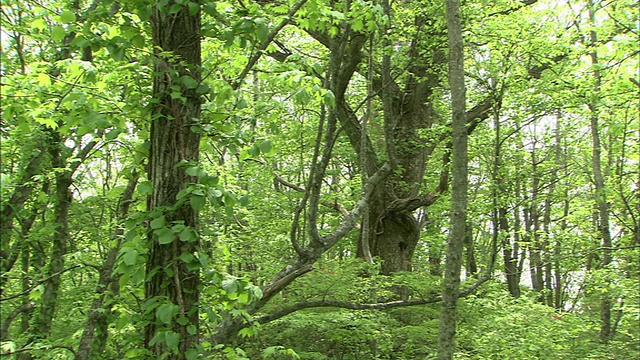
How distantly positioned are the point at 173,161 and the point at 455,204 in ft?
7.01

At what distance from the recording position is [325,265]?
7.52m

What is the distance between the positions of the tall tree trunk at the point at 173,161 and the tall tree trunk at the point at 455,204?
1.92 metres

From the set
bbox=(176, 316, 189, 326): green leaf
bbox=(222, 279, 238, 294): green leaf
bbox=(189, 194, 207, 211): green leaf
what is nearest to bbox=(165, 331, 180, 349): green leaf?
bbox=(176, 316, 189, 326): green leaf

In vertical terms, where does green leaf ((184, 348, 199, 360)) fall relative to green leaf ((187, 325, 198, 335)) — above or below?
below

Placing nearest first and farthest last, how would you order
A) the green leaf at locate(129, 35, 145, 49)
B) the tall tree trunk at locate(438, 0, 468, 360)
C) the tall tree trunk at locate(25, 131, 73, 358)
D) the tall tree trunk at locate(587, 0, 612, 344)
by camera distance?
the green leaf at locate(129, 35, 145, 49)
the tall tree trunk at locate(438, 0, 468, 360)
the tall tree trunk at locate(25, 131, 73, 358)
the tall tree trunk at locate(587, 0, 612, 344)

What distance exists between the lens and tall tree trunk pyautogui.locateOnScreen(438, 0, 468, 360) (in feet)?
12.5

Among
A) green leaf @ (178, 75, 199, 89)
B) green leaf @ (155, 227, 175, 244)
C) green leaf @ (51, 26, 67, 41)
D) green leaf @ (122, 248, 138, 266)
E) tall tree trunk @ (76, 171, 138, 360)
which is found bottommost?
tall tree trunk @ (76, 171, 138, 360)

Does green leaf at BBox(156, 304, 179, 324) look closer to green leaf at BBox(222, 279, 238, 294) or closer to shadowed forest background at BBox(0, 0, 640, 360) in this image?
shadowed forest background at BBox(0, 0, 640, 360)

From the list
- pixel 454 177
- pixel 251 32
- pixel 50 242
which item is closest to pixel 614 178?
pixel 454 177

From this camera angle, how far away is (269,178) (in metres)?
10.9

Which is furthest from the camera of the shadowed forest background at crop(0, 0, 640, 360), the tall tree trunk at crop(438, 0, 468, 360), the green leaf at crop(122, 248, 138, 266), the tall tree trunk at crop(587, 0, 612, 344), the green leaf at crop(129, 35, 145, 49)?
the tall tree trunk at crop(587, 0, 612, 344)

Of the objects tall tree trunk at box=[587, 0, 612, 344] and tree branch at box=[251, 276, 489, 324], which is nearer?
tree branch at box=[251, 276, 489, 324]

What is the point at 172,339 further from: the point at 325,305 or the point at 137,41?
the point at 325,305

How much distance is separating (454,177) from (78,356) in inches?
144
